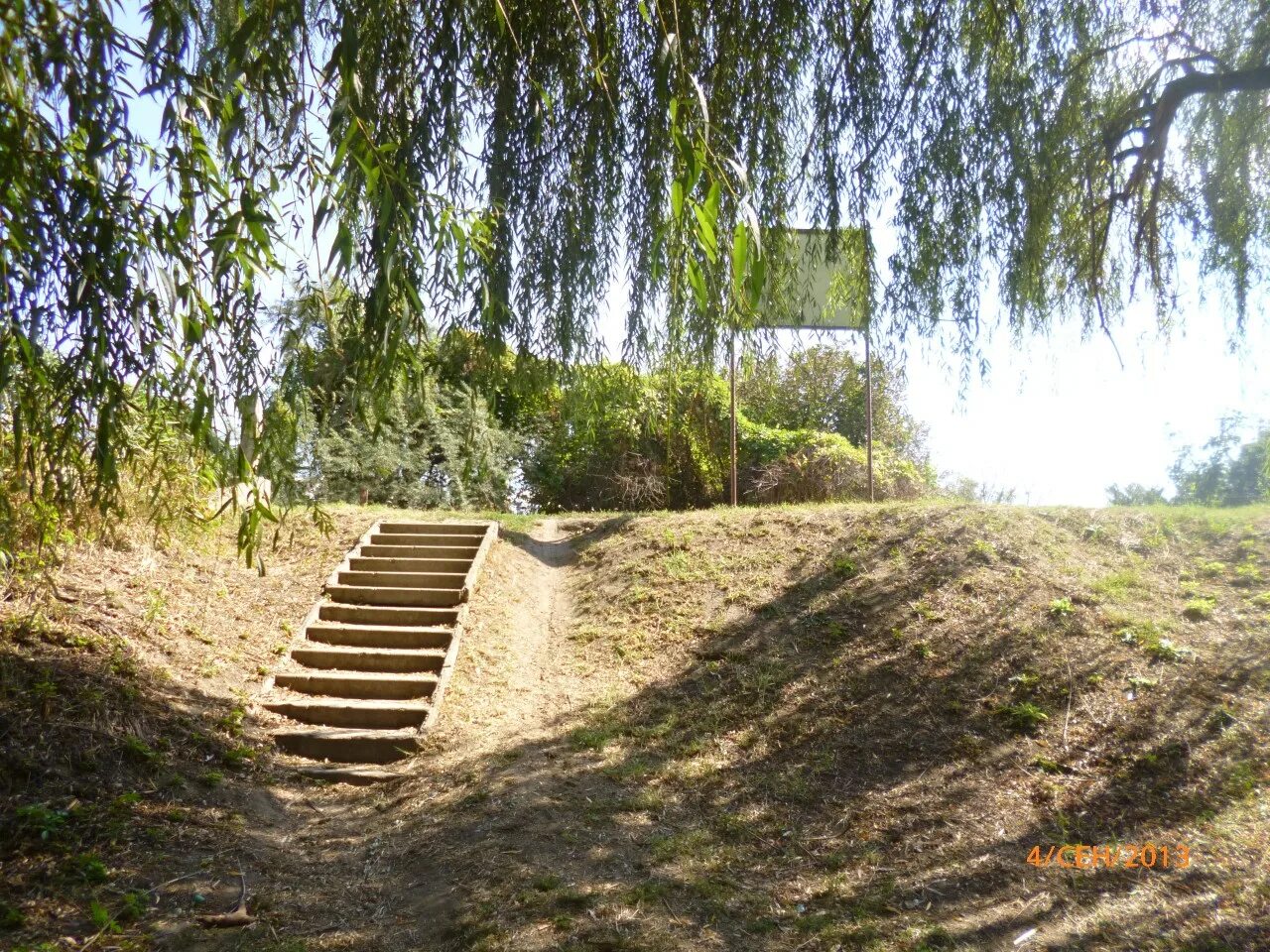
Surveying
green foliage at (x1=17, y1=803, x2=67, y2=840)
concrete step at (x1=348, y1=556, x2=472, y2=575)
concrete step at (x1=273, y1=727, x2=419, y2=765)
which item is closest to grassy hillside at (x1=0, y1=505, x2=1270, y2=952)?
green foliage at (x1=17, y1=803, x2=67, y2=840)

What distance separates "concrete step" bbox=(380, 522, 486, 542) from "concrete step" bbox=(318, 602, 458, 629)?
2.00 m

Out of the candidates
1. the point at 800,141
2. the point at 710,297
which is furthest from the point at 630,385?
the point at 800,141

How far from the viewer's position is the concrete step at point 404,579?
8.88 m

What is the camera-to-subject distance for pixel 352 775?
6.14 m

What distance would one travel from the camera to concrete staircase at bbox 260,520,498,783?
643 cm

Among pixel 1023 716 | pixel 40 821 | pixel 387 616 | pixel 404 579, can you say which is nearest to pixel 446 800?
pixel 40 821

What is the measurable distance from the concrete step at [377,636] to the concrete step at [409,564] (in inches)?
52.7

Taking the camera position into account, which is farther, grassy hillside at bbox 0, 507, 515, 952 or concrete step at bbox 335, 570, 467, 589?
concrete step at bbox 335, 570, 467, 589

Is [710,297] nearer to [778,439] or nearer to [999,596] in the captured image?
[999,596]

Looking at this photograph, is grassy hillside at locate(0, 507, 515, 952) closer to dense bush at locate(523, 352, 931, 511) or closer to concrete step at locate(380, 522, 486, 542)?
concrete step at locate(380, 522, 486, 542)

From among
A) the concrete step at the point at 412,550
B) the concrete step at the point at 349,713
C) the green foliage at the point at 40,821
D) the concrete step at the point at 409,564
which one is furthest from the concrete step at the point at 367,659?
the green foliage at the point at 40,821

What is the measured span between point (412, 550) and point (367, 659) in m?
2.35

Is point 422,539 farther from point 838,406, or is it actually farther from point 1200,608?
point 1200,608

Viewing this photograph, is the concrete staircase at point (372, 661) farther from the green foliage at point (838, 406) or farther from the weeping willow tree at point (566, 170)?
the green foliage at point (838, 406)
